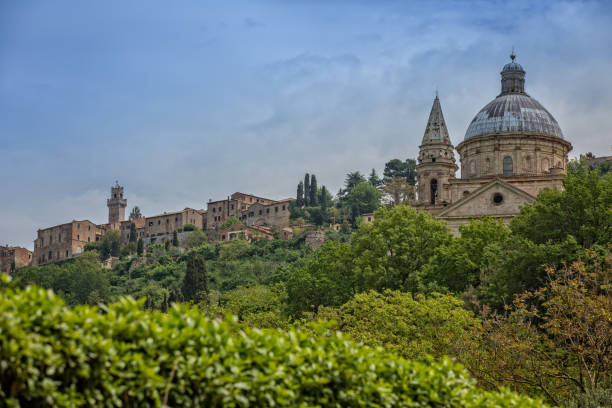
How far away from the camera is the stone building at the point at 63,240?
144750mm

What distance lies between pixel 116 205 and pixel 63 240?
72.5ft

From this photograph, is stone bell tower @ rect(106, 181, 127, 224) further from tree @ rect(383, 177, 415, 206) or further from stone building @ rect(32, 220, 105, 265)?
tree @ rect(383, 177, 415, 206)

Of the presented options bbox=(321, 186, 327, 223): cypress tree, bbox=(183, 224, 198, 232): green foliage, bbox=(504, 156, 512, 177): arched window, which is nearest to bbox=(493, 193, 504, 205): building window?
bbox=(504, 156, 512, 177): arched window

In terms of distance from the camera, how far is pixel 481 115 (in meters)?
59.0

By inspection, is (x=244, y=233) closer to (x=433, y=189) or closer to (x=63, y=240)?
(x=63, y=240)

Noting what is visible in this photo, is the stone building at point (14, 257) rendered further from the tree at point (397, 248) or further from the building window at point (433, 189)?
the tree at point (397, 248)

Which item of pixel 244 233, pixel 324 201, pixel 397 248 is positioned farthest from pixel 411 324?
pixel 324 201

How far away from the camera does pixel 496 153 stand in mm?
56594

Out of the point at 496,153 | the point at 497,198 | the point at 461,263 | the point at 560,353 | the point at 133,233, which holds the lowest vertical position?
the point at 560,353

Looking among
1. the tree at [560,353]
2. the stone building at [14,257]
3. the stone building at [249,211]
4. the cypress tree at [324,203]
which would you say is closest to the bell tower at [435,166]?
the tree at [560,353]

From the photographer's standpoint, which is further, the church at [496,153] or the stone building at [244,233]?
the stone building at [244,233]

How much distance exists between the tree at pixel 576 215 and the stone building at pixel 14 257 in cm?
13360

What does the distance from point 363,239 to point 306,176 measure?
93922 millimetres

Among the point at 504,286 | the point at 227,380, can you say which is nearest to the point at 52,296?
the point at 227,380
